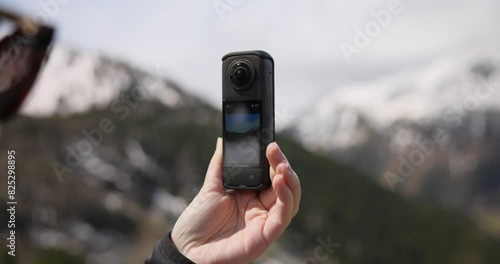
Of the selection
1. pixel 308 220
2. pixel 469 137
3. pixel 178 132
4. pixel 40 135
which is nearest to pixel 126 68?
pixel 178 132

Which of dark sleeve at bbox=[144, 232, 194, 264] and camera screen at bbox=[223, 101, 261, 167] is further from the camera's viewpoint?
camera screen at bbox=[223, 101, 261, 167]

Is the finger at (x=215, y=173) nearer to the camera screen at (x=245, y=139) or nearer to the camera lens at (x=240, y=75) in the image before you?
the camera screen at (x=245, y=139)

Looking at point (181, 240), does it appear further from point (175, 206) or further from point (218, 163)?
point (175, 206)

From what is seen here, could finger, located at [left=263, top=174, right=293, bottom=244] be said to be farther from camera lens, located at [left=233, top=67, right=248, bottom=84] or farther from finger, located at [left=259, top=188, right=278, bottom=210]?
camera lens, located at [left=233, top=67, right=248, bottom=84]

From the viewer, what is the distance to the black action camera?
3.92 feet

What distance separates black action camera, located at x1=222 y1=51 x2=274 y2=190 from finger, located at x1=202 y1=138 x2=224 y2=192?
2 centimetres

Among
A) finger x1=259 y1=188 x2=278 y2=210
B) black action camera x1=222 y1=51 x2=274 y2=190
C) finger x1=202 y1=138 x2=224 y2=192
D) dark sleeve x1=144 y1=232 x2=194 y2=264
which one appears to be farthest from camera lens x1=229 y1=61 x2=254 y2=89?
dark sleeve x1=144 y1=232 x2=194 y2=264

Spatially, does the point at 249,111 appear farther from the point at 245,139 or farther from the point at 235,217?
the point at 235,217

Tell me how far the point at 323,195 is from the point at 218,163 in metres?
37.9

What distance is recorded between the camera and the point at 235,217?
109 cm

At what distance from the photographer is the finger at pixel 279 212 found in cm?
95

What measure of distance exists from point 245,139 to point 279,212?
0.29m

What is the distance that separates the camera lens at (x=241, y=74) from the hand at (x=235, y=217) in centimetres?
16

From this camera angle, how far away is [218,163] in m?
1.16
